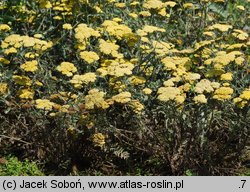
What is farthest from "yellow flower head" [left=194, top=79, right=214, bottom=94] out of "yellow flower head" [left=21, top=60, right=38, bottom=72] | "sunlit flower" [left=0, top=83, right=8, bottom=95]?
"sunlit flower" [left=0, top=83, right=8, bottom=95]

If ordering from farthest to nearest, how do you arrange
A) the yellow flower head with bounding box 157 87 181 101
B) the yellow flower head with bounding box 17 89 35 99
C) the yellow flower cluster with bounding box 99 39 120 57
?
the yellow flower cluster with bounding box 99 39 120 57 → the yellow flower head with bounding box 17 89 35 99 → the yellow flower head with bounding box 157 87 181 101

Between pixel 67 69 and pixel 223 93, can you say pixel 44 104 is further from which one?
pixel 223 93

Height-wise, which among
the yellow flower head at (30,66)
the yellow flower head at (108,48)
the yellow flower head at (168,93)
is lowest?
the yellow flower head at (30,66)

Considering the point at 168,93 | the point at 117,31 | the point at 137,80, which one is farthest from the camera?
the point at 117,31

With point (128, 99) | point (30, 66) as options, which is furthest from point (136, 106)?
point (30, 66)

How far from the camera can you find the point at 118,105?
490 centimetres

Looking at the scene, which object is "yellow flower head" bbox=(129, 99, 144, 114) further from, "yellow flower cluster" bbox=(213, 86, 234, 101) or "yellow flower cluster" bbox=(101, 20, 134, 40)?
"yellow flower cluster" bbox=(101, 20, 134, 40)

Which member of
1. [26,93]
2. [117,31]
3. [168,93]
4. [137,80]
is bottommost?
[26,93]

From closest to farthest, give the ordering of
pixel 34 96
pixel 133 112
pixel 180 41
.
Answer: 1. pixel 133 112
2. pixel 34 96
3. pixel 180 41

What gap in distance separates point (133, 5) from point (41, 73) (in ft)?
4.80

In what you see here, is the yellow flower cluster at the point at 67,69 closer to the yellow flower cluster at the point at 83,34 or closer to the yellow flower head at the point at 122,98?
the yellow flower cluster at the point at 83,34

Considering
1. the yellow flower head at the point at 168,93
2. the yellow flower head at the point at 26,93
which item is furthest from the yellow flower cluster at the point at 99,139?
the yellow flower head at the point at 26,93

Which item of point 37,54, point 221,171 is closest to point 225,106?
point 221,171

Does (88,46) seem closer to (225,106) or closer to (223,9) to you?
(225,106)
